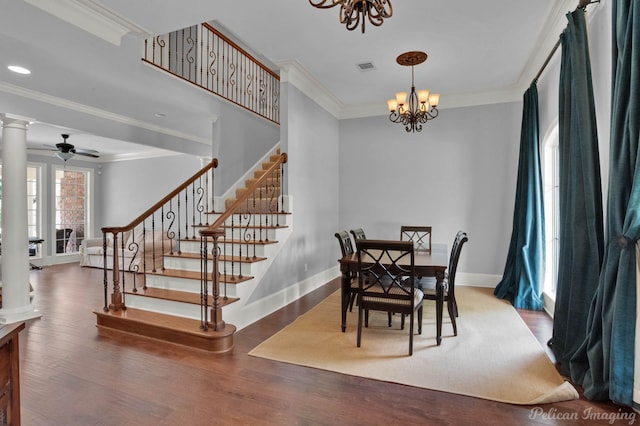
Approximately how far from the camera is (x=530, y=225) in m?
4.22

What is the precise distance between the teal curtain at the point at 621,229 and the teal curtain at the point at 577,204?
263 millimetres

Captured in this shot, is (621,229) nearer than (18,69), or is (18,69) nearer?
(621,229)

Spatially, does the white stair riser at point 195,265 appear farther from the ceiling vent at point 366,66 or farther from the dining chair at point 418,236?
the ceiling vent at point 366,66

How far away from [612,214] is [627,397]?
111 centimetres

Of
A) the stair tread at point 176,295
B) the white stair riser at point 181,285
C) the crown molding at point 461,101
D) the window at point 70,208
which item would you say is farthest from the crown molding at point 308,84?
the window at point 70,208

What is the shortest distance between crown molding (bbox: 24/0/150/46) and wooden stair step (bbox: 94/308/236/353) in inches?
106

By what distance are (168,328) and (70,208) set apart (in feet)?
25.8

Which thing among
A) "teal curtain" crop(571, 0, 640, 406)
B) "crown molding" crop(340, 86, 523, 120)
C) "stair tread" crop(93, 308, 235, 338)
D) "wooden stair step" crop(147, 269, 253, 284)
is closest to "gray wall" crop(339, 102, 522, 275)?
"crown molding" crop(340, 86, 523, 120)

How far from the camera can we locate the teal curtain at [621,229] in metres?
1.92

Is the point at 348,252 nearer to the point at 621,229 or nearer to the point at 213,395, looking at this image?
the point at 213,395

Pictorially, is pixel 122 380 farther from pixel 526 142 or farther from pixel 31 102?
pixel 526 142

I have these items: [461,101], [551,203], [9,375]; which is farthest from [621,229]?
[461,101]

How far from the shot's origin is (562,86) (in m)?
2.91

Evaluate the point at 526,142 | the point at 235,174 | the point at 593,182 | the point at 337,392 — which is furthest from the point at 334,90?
the point at 337,392
